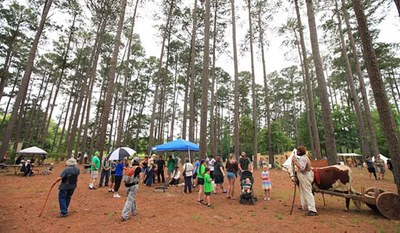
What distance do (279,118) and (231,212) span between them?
42.4 meters

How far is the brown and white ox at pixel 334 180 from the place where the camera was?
5332 millimetres

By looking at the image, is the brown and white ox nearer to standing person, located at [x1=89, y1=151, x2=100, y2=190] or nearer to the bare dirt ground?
the bare dirt ground

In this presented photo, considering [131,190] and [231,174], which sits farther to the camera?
[231,174]

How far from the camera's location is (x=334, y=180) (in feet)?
17.8

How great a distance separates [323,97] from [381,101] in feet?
12.6

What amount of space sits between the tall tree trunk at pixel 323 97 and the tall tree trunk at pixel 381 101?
9.76ft

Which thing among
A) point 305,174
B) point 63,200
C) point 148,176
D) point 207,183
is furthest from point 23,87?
point 305,174

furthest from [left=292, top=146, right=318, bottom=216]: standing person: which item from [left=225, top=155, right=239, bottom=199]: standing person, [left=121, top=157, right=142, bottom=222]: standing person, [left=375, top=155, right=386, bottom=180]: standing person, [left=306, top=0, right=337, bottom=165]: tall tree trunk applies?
[left=375, top=155, right=386, bottom=180]: standing person

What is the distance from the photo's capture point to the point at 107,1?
13.5 metres

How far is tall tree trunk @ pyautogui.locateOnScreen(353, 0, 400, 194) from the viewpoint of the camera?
455 centimetres

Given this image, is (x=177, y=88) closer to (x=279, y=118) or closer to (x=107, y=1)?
(x=107, y=1)

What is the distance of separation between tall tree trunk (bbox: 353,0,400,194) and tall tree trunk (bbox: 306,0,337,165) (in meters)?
2.97

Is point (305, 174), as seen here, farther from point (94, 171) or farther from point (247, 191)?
point (94, 171)

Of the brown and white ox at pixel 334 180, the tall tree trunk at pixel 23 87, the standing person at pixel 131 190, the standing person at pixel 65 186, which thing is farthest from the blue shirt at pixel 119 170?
the tall tree trunk at pixel 23 87
